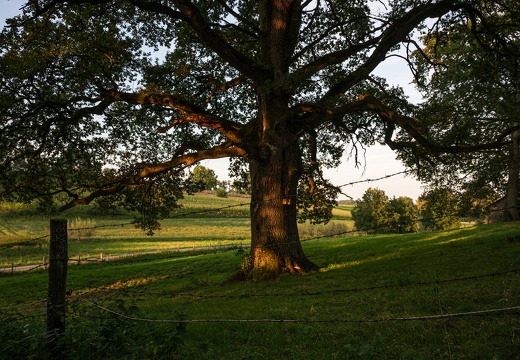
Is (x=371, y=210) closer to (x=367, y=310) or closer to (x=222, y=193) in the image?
(x=222, y=193)

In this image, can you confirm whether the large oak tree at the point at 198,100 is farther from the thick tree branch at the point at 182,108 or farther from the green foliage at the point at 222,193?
the green foliage at the point at 222,193

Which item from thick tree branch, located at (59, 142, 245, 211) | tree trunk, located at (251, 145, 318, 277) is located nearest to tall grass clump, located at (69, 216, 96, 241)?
thick tree branch, located at (59, 142, 245, 211)

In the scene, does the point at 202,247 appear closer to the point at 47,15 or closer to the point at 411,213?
the point at 47,15

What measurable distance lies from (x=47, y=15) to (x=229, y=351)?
15.2 m

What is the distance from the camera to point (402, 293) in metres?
10.5

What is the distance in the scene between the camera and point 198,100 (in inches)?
820

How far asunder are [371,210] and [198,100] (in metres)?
69.9

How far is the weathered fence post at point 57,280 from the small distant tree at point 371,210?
267 feet

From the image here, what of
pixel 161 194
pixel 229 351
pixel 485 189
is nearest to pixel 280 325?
pixel 229 351

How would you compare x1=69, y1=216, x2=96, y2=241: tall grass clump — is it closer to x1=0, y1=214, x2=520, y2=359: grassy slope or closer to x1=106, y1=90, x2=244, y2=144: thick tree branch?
x1=106, y1=90, x2=244, y2=144: thick tree branch

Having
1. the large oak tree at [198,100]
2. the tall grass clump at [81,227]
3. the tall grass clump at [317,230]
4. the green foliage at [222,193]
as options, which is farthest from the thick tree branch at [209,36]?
the green foliage at [222,193]

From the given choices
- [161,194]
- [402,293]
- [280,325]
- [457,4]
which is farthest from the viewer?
[161,194]

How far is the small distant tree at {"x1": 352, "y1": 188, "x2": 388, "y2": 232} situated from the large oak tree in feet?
203

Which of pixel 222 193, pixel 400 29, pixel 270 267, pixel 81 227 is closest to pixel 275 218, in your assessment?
pixel 270 267
